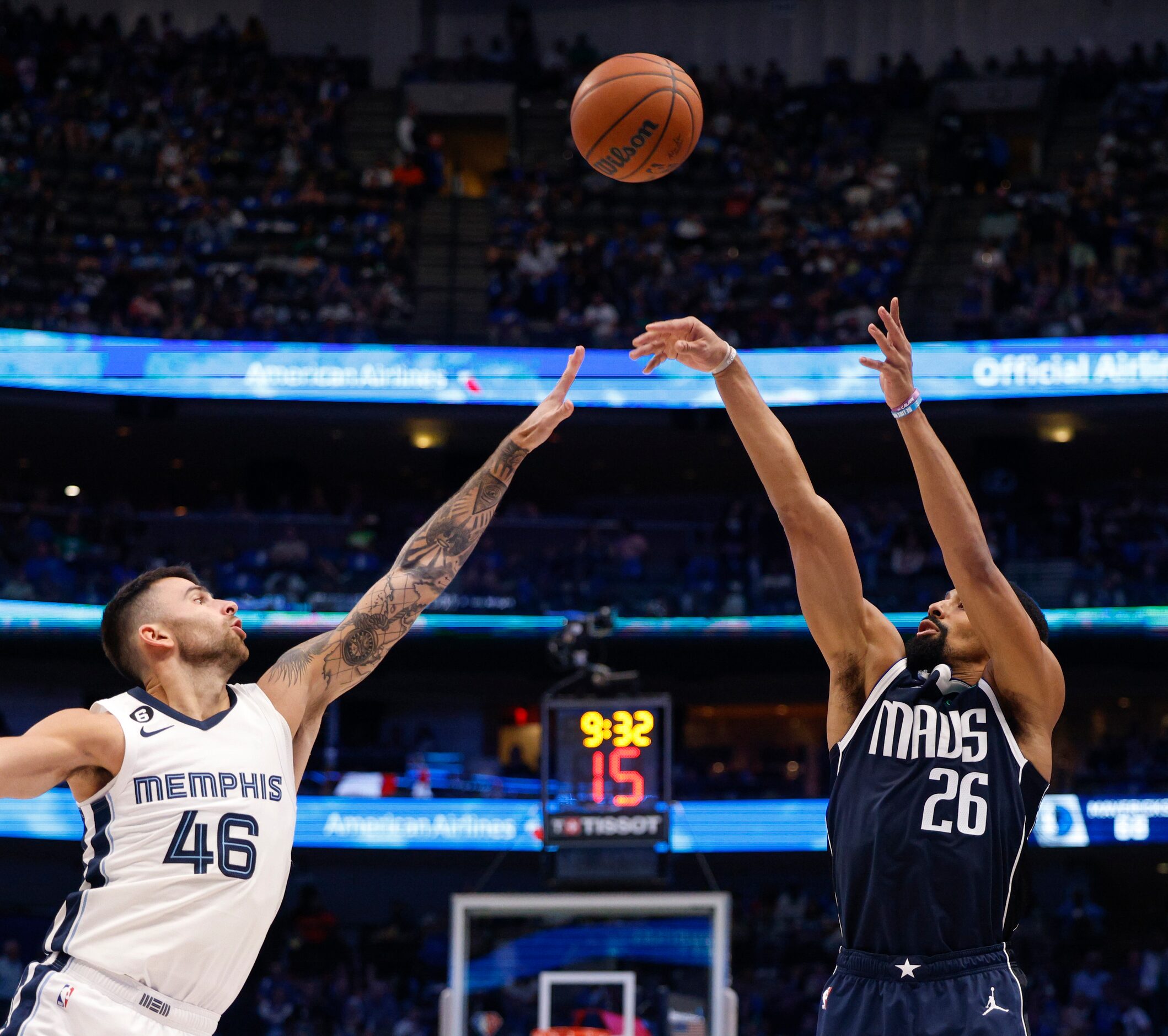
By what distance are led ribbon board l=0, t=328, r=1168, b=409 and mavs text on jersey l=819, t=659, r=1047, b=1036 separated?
14.7 meters

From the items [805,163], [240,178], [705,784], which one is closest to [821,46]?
[805,163]

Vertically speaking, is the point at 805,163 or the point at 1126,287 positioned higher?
the point at 805,163

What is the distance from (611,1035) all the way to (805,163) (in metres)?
14.4

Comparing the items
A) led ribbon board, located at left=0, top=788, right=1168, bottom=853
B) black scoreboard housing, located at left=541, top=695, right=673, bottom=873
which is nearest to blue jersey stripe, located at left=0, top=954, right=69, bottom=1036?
black scoreboard housing, located at left=541, top=695, right=673, bottom=873

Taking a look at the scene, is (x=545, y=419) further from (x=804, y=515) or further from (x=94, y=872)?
(x=94, y=872)

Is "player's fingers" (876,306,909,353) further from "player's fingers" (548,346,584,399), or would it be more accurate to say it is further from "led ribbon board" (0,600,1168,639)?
"led ribbon board" (0,600,1168,639)

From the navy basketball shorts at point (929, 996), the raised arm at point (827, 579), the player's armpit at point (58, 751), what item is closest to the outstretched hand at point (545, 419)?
the raised arm at point (827, 579)

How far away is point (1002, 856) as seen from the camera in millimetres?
3480

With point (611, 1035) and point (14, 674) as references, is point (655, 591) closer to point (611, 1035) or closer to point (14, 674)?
point (611, 1035)

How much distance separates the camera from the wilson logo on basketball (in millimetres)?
6637

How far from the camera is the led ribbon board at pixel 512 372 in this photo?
1814cm

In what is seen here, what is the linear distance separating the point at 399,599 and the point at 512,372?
599 inches

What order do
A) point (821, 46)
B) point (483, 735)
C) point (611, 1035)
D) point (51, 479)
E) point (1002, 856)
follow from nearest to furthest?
point (1002, 856), point (611, 1035), point (483, 735), point (51, 479), point (821, 46)

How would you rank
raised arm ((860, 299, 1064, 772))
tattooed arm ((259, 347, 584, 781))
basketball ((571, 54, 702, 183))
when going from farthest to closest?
basketball ((571, 54, 702, 183)) < tattooed arm ((259, 347, 584, 781)) < raised arm ((860, 299, 1064, 772))
